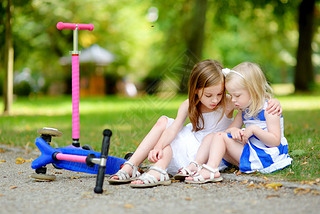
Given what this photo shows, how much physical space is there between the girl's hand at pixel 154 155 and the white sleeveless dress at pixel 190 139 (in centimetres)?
22

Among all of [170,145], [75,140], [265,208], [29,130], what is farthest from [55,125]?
[265,208]

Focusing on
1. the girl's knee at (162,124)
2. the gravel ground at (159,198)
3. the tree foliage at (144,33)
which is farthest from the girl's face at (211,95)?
the tree foliage at (144,33)

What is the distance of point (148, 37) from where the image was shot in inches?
926

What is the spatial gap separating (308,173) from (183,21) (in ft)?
40.3

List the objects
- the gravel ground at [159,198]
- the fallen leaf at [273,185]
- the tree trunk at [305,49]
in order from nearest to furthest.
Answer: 1. the gravel ground at [159,198]
2. the fallen leaf at [273,185]
3. the tree trunk at [305,49]

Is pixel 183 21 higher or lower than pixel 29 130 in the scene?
higher

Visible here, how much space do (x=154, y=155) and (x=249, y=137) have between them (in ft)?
2.53

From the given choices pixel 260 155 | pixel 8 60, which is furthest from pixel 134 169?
pixel 8 60

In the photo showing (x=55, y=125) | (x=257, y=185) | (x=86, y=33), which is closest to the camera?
(x=257, y=185)

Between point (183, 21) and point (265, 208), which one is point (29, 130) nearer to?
point (265, 208)

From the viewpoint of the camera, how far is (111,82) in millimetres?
24062

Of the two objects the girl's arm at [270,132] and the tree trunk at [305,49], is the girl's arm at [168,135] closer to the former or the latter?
the girl's arm at [270,132]

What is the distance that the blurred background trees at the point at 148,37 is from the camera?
13531 millimetres

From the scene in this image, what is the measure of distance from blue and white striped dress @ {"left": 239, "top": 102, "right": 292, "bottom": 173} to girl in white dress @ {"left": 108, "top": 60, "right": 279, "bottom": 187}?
20cm
